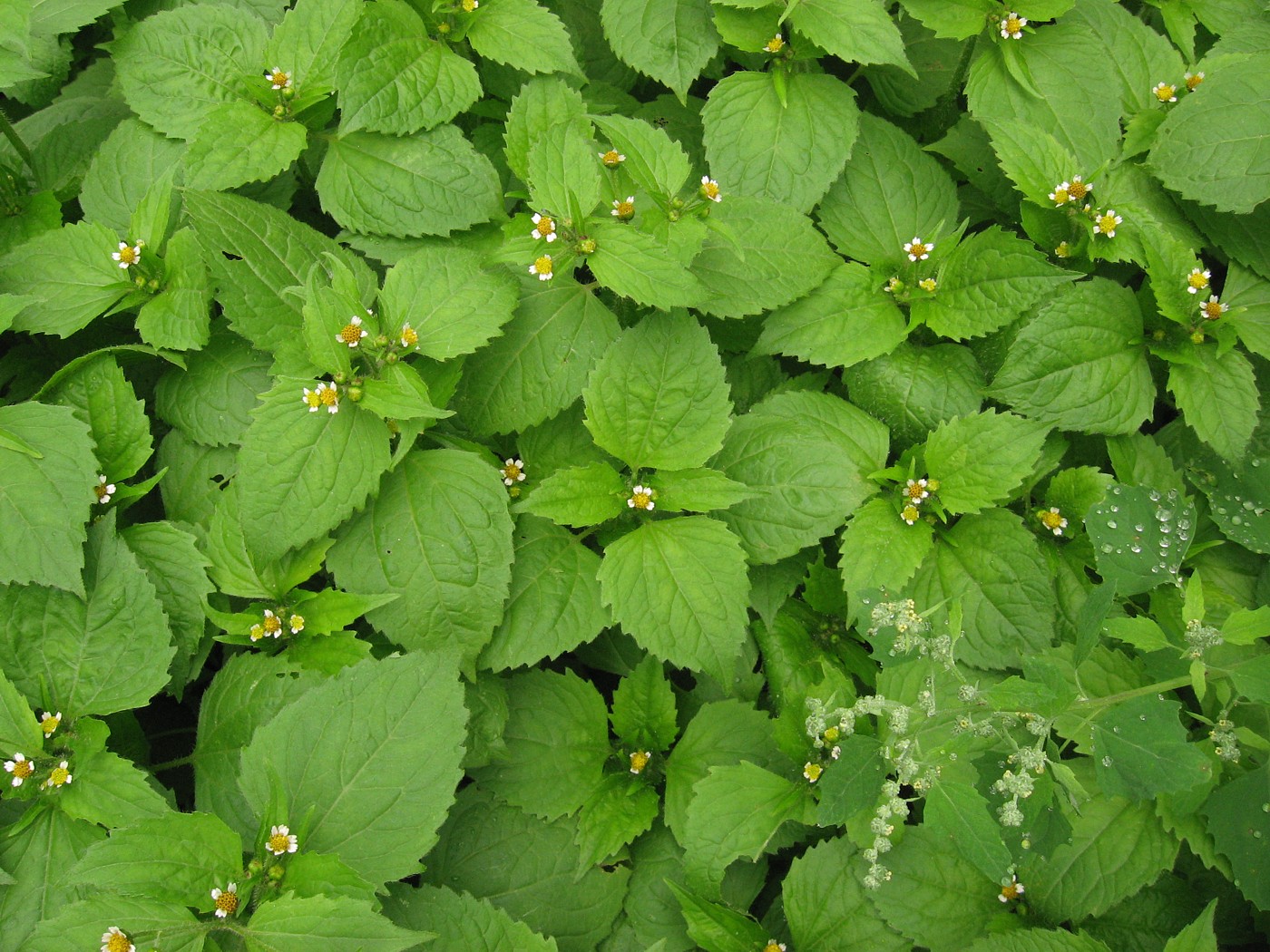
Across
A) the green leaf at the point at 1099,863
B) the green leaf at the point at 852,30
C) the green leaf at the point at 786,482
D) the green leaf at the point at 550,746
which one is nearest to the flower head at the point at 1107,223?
the green leaf at the point at 852,30

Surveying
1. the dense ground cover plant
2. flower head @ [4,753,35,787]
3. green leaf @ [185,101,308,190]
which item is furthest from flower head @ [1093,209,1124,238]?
flower head @ [4,753,35,787]

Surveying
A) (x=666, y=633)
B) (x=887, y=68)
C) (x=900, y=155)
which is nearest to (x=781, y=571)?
(x=666, y=633)

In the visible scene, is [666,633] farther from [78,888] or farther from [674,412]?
[78,888]

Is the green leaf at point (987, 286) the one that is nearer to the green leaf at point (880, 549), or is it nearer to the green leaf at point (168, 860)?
the green leaf at point (880, 549)

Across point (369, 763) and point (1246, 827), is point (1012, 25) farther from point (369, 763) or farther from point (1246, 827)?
point (369, 763)

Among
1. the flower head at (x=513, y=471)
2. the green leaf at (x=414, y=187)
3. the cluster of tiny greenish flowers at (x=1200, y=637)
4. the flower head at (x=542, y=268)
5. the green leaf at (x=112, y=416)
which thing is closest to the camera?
the cluster of tiny greenish flowers at (x=1200, y=637)

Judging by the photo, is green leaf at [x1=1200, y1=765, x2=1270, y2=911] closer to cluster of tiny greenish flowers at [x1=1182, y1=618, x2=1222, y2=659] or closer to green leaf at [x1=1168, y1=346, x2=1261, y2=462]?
cluster of tiny greenish flowers at [x1=1182, y1=618, x2=1222, y2=659]

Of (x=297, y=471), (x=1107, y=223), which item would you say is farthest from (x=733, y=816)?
(x=1107, y=223)
